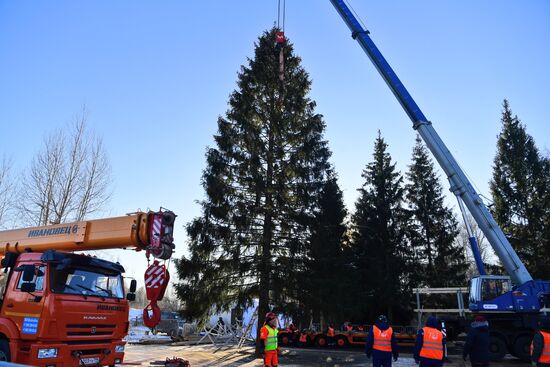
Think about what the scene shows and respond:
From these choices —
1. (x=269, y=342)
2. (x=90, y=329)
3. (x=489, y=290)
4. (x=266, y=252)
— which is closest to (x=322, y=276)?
(x=266, y=252)

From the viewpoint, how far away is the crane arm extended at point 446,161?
14930 mm

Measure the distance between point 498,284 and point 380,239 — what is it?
486 inches

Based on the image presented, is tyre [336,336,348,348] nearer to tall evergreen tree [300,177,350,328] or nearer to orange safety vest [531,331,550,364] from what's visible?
tall evergreen tree [300,177,350,328]

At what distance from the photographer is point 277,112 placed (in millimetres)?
18922

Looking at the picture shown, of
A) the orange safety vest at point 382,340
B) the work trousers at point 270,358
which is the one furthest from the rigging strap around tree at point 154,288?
the orange safety vest at point 382,340

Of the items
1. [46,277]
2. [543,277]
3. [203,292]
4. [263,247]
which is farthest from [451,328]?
[46,277]

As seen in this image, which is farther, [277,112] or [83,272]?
[277,112]

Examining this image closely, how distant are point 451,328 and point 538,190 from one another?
11731 millimetres

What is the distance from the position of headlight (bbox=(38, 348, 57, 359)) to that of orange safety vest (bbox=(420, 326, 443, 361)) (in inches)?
270

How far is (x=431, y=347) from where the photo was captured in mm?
7504

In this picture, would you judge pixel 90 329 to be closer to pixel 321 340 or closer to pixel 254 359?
pixel 254 359

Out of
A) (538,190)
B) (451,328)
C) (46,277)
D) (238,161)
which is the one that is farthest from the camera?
(538,190)

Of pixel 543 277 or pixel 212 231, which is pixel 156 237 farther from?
pixel 543 277

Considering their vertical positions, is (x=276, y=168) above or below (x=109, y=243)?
above
